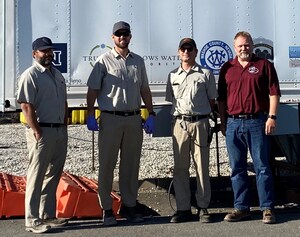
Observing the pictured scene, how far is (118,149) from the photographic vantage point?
20.2 ft

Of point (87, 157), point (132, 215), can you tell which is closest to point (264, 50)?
point (132, 215)

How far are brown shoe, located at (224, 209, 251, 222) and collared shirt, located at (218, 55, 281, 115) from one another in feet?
3.31

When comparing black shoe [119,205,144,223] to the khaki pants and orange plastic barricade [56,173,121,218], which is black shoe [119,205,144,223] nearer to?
orange plastic barricade [56,173,121,218]

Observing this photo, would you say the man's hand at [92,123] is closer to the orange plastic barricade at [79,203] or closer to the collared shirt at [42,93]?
the collared shirt at [42,93]

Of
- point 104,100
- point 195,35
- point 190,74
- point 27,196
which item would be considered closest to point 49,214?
point 27,196

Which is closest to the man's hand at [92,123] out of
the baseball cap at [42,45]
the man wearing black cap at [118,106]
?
the man wearing black cap at [118,106]

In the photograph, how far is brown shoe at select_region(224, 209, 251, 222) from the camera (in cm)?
612

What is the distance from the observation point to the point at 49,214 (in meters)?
6.04

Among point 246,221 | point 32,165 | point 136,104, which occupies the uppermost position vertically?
point 136,104

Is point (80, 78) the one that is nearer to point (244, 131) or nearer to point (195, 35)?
point (195, 35)

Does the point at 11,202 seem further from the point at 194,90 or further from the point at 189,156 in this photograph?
the point at 194,90

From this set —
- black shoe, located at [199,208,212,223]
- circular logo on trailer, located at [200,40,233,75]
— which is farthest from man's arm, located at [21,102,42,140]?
circular logo on trailer, located at [200,40,233,75]

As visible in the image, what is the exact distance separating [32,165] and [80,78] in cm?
127

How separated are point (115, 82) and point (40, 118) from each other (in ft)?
2.63
